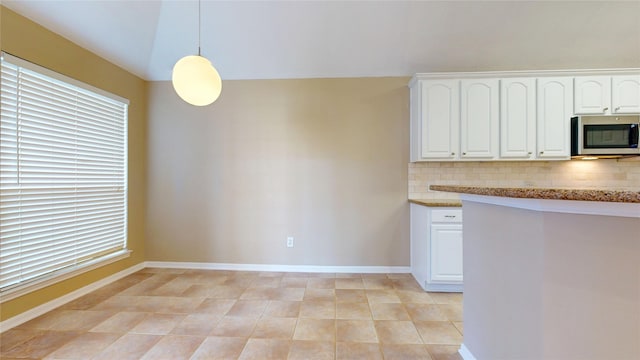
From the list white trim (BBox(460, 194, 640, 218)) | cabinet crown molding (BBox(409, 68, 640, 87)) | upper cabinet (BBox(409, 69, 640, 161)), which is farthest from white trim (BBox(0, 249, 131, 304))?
cabinet crown molding (BBox(409, 68, 640, 87))

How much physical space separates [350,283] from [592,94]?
342 centimetres

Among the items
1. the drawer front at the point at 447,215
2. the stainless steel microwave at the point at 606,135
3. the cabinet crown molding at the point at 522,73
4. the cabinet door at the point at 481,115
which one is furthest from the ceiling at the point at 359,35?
the drawer front at the point at 447,215

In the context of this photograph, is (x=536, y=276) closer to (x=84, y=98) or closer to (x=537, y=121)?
(x=537, y=121)

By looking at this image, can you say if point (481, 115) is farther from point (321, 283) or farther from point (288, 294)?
point (288, 294)

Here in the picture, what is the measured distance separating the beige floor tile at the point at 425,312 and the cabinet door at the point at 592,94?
106 inches

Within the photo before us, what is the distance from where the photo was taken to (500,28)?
290 centimetres

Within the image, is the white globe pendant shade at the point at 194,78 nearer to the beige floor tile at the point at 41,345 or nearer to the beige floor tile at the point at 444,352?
the beige floor tile at the point at 41,345

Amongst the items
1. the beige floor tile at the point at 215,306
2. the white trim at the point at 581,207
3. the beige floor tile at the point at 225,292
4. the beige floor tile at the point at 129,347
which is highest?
the white trim at the point at 581,207

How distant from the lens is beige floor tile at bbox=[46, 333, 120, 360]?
5.77 ft

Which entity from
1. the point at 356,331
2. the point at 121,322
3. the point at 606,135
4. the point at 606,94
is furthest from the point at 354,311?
the point at 606,94

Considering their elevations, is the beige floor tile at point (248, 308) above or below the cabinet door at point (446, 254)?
below

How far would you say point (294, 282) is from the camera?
3.03 m

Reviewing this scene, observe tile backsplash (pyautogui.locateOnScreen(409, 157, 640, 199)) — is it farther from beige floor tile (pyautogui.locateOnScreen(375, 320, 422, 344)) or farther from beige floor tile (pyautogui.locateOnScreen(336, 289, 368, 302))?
beige floor tile (pyautogui.locateOnScreen(375, 320, 422, 344))

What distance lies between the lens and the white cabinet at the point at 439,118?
9.99ft
